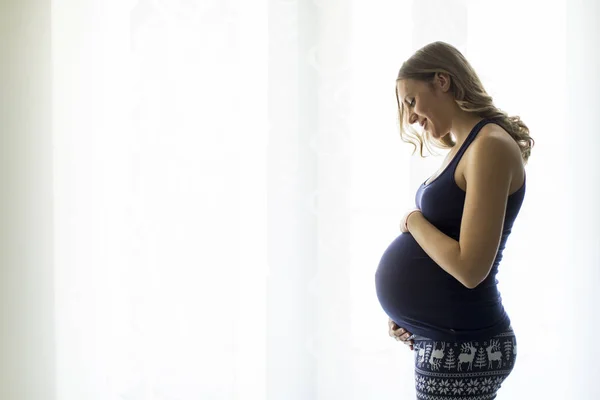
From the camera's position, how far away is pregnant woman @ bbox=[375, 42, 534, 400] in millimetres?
1003

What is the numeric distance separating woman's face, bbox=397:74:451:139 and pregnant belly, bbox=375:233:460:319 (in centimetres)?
21

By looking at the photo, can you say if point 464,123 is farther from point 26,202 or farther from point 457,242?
point 26,202

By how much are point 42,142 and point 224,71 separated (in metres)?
0.48

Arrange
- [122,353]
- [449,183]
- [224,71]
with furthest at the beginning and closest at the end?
1. [224,71]
2. [122,353]
3. [449,183]

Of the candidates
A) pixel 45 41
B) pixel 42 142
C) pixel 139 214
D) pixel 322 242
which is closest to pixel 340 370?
pixel 322 242

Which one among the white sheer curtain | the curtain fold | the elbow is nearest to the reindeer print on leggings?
the elbow

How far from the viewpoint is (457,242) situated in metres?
1.03

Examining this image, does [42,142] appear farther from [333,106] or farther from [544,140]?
[544,140]

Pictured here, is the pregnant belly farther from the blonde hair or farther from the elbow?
the blonde hair

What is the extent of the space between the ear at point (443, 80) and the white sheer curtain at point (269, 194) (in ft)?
1.91

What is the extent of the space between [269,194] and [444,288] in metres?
0.72

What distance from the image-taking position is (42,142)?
1.41 m

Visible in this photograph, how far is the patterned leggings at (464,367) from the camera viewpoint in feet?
3.48

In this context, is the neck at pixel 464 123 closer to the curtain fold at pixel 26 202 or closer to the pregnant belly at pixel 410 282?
the pregnant belly at pixel 410 282
